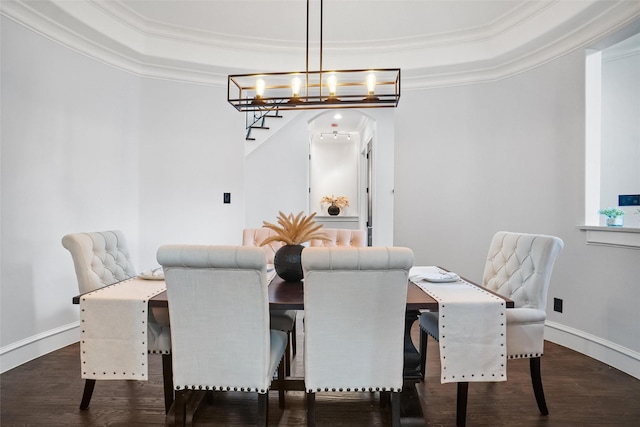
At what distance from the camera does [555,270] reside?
3195mm

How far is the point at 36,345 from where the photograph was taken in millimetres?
2801

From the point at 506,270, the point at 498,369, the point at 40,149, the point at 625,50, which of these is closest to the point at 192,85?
the point at 40,149

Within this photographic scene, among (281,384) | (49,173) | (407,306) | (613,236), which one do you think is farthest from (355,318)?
(49,173)

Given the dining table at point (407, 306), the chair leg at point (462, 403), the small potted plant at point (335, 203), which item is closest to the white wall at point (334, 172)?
the small potted plant at point (335, 203)

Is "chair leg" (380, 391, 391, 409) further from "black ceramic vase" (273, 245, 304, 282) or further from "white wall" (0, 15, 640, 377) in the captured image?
"white wall" (0, 15, 640, 377)

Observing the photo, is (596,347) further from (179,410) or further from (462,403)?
(179,410)

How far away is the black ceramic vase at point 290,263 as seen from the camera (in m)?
2.06

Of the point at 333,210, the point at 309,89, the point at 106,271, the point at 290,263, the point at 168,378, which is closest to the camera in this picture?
the point at 168,378

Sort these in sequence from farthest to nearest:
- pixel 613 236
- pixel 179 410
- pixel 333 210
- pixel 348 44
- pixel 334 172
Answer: pixel 334 172
pixel 333 210
pixel 348 44
pixel 613 236
pixel 179 410

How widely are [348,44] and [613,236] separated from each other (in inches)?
113

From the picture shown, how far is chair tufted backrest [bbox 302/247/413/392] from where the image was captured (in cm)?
148

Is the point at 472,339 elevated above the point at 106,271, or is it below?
below

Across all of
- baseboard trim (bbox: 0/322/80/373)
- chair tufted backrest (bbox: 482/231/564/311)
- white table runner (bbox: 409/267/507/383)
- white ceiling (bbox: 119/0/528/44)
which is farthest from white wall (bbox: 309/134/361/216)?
white table runner (bbox: 409/267/507/383)

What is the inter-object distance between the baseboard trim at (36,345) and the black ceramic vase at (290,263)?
2.07m
